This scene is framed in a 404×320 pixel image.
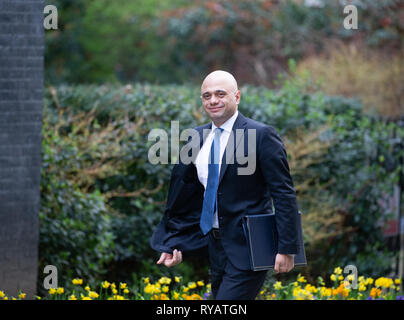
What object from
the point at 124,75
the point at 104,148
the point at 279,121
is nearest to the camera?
the point at 104,148

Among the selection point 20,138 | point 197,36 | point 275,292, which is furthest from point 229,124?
point 197,36

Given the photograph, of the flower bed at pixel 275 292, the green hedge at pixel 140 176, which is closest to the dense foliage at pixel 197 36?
the green hedge at pixel 140 176

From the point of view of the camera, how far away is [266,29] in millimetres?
16938

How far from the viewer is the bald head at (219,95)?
366cm

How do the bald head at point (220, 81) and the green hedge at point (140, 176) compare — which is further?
the green hedge at point (140, 176)

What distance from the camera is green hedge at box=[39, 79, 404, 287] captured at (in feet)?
18.7

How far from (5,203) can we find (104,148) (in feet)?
4.72

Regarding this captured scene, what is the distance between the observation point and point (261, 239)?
3.58 meters

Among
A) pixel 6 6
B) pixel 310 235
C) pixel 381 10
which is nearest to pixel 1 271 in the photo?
pixel 6 6

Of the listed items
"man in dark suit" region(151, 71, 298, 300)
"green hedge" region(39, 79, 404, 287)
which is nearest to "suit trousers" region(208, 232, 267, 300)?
"man in dark suit" region(151, 71, 298, 300)

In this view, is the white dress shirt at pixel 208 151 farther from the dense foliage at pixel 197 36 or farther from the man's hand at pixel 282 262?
the dense foliage at pixel 197 36

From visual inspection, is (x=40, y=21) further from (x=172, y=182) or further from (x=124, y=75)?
(x=124, y=75)

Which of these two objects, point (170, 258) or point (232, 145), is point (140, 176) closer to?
point (170, 258)

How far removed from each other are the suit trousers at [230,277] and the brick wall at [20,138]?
70.5 inches
